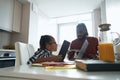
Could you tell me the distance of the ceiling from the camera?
365 cm

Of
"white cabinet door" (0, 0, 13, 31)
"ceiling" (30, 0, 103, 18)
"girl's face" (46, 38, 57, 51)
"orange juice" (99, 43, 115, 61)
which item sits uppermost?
"ceiling" (30, 0, 103, 18)

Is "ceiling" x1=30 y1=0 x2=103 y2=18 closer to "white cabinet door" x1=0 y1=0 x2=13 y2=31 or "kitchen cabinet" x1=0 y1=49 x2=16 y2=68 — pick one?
"white cabinet door" x1=0 y1=0 x2=13 y2=31

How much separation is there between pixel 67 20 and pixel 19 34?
2.07m

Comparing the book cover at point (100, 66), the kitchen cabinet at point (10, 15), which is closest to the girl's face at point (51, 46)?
the book cover at point (100, 66)

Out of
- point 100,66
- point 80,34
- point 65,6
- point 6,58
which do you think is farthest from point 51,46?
point 65,6

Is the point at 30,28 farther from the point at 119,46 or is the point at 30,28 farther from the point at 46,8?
the point at 119,46

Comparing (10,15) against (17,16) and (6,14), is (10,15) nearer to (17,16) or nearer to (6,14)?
(6,14)

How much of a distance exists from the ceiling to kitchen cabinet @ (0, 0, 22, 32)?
600mm

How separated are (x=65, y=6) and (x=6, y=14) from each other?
67.1 inches

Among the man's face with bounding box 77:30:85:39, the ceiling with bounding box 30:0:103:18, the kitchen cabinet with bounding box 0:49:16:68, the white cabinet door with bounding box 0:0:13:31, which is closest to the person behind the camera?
the man's face with bounding box 77:30:85:39

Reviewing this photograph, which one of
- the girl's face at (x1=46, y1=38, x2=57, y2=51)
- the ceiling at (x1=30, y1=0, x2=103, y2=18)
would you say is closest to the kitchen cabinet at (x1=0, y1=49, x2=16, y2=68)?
the girl's face at (x1=46, y1=38, x2=57, y2=51)

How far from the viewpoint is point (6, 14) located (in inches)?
118

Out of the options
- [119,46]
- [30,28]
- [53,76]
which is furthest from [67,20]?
[53,76]

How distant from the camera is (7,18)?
303cm
